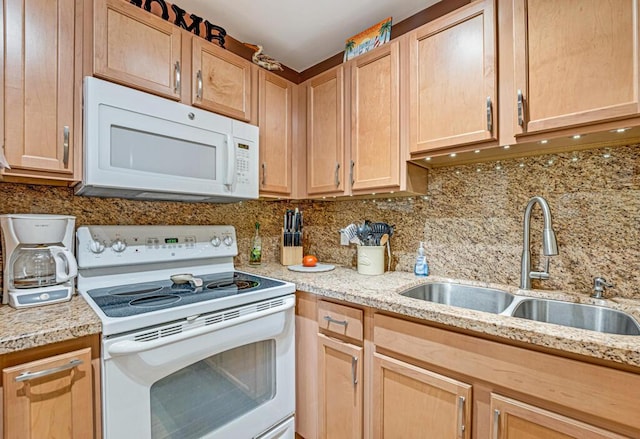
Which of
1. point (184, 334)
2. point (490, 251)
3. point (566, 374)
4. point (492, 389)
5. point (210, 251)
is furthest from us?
point (210, 251)

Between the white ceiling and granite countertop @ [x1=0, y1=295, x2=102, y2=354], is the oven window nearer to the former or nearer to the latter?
granite countertop @ [x1=0, y1=295, x2=102, y2=354]

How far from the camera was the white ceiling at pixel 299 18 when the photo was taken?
1.66 metres

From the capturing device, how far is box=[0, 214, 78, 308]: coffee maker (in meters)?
1.13

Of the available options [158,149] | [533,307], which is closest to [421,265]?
[533,307]

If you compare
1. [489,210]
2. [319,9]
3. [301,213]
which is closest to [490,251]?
[489,210]

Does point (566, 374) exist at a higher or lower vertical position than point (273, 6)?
lower

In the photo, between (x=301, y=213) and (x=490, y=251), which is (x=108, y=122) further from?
(x=490, y=251)

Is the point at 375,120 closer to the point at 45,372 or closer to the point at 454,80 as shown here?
the point at 454,80

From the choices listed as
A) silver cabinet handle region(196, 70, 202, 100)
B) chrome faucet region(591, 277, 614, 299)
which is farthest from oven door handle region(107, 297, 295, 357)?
chrome faucet region(591, 277, 614, 299)

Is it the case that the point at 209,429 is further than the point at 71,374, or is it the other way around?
the point at 209,429

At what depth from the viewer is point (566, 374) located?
84cm

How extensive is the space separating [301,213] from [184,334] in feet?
4.49

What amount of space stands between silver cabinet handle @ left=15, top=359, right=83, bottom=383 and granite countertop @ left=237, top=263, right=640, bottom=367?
911mm

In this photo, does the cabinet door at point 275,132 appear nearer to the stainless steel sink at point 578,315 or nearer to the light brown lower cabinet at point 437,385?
the light brown lower cabinet at point 437,385
